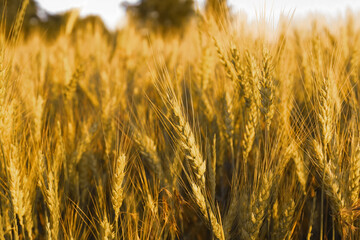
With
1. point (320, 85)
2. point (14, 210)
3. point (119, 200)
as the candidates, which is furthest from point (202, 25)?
point (14, 210)

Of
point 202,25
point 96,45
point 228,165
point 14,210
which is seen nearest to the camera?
point 14,210

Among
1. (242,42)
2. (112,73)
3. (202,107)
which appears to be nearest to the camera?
(242,42)

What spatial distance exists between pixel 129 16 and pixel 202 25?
377 cm

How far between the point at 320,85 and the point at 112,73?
1.75 m

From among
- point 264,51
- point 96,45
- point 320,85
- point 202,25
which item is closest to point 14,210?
point 264,51

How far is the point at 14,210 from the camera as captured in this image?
105 centimetres

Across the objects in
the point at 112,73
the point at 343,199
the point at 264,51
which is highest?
the point at 112,73

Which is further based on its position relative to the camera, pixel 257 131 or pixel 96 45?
pixel 96 45

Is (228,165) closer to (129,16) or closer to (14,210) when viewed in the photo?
(14,210)

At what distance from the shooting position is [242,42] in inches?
53.7

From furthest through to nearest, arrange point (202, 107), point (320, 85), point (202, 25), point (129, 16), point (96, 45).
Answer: point (129, 16) → point (96, 45) → point (202, 25) → point (202, 107) → point (320, 85)

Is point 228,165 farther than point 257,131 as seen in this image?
Yes

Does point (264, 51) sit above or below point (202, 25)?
below

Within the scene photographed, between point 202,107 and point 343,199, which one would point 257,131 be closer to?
point 343,199
